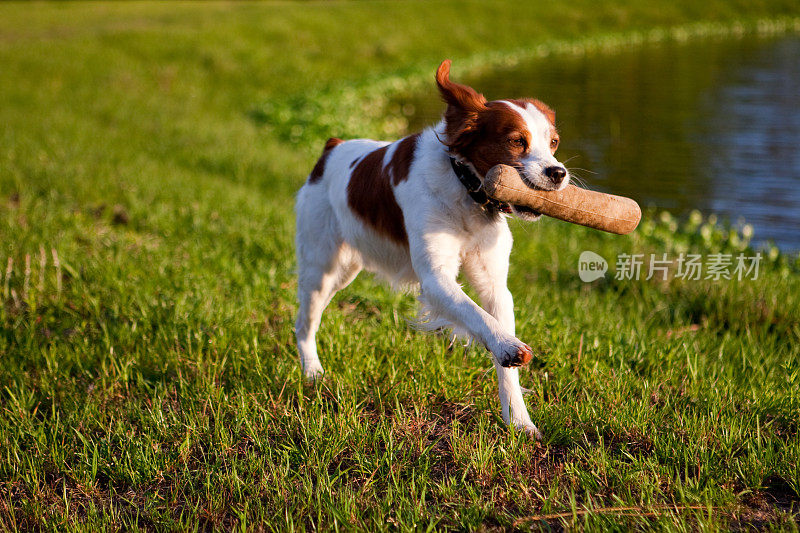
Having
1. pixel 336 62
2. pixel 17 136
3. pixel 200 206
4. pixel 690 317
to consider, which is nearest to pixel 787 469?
pixel 690 317

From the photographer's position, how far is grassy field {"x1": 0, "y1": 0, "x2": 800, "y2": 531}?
2871 mm

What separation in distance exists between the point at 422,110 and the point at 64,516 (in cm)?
1440

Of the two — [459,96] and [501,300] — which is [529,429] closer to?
[501,300]

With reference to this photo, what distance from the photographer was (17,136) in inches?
400

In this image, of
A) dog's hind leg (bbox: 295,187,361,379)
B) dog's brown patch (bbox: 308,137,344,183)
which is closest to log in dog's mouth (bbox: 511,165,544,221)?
dog's hind leg (bbox: 295,187,361,379)

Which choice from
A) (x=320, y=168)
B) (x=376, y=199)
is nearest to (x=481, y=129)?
(x=376, y=199)

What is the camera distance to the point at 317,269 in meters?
4.07

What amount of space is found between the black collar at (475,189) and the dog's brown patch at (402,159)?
256mm

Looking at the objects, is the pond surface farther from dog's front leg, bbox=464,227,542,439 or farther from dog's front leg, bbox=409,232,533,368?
dog's front leg, bbox=409,232,533,368

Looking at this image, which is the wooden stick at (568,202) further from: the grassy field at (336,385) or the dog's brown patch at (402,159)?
the grassy field at (336,385)

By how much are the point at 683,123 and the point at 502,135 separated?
1236 cm

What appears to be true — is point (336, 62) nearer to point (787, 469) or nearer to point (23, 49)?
point (23, 49)

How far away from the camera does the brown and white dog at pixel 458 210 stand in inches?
120

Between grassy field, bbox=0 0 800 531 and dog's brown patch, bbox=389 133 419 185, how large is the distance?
102cm
